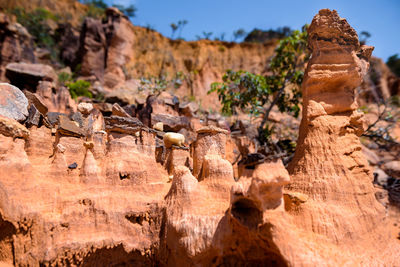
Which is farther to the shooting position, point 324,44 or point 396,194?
point 396,194

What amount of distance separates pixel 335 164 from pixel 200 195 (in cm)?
227

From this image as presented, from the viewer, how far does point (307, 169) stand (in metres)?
4.30

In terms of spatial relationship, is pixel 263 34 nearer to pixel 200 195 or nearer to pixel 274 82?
pixel 274 82

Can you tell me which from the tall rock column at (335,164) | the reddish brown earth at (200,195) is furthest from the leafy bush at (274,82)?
the reddish brown earth at (200,195)

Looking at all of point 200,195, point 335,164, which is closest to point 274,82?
point 335,164

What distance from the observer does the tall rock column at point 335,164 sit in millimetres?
3586

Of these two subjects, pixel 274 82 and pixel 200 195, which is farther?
pixel 274 82

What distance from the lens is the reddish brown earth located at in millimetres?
3445

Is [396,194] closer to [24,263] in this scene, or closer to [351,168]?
[351,168]

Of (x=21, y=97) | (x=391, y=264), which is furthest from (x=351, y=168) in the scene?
(x=21, y=97)

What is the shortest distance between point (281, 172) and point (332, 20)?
3.29 metres

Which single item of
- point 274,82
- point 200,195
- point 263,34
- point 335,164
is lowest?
point 200,195

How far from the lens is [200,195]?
13.3 feet

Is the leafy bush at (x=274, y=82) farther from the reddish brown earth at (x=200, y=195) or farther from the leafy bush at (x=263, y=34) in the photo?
the leafy bush at (x=263, y=34)
